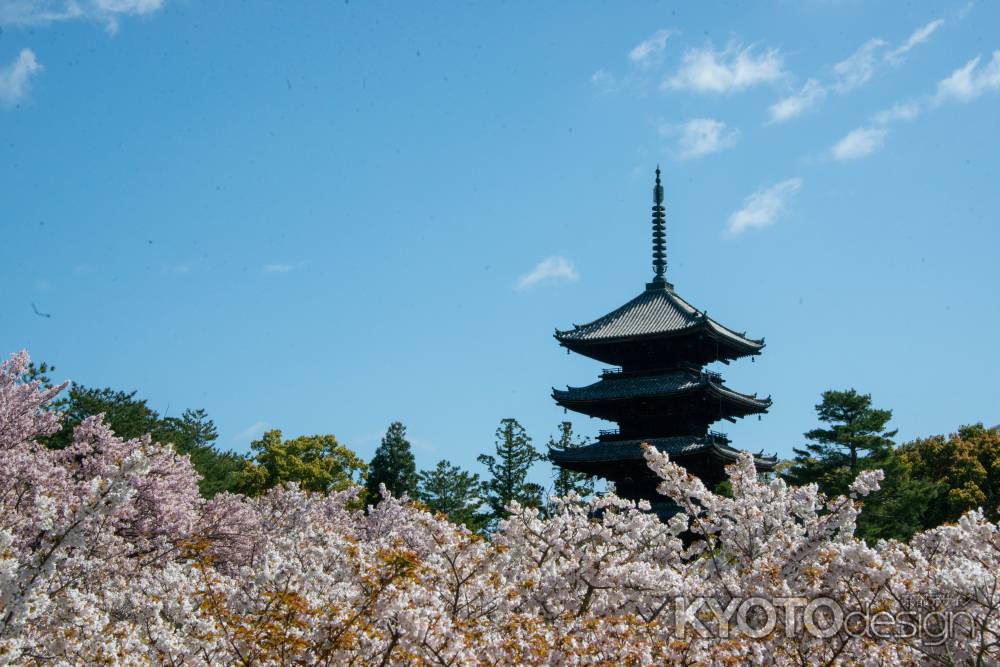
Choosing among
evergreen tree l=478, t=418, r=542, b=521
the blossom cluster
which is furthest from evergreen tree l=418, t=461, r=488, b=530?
the blossom cluster

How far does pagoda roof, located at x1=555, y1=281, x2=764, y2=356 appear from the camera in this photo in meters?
33.0

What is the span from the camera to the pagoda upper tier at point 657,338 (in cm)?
3338

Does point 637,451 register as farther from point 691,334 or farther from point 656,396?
point 691,334

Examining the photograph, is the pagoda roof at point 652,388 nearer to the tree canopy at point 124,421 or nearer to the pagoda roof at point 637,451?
the pagoda roof at point 637,451

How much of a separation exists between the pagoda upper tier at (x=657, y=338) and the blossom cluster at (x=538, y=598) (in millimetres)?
21853

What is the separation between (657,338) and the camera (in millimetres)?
33500

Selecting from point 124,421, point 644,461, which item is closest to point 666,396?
point 644,461

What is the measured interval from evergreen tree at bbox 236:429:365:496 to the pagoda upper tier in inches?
658

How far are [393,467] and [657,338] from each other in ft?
61.6

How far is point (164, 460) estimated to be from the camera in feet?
69.3

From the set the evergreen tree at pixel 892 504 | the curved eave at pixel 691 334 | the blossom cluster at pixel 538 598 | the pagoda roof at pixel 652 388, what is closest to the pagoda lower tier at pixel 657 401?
the pagoda roof at pixel 652 388

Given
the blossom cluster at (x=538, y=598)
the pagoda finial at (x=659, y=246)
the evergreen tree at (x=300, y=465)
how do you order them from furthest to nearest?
the evergreen tree at (x=300, y=465)
the pagoda finial at (x=659, y=246)
the blossom cluster at (x=538, y=598)

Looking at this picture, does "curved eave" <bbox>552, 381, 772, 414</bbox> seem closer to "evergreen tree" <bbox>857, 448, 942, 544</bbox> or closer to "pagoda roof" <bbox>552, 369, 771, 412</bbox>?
"pagoda roof" <bbox>552, 369, 771, 412</bbox>

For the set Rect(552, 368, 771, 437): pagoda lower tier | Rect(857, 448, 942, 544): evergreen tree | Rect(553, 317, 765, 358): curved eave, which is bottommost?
Rect(857, 448, 942, 544): evergreen tree
